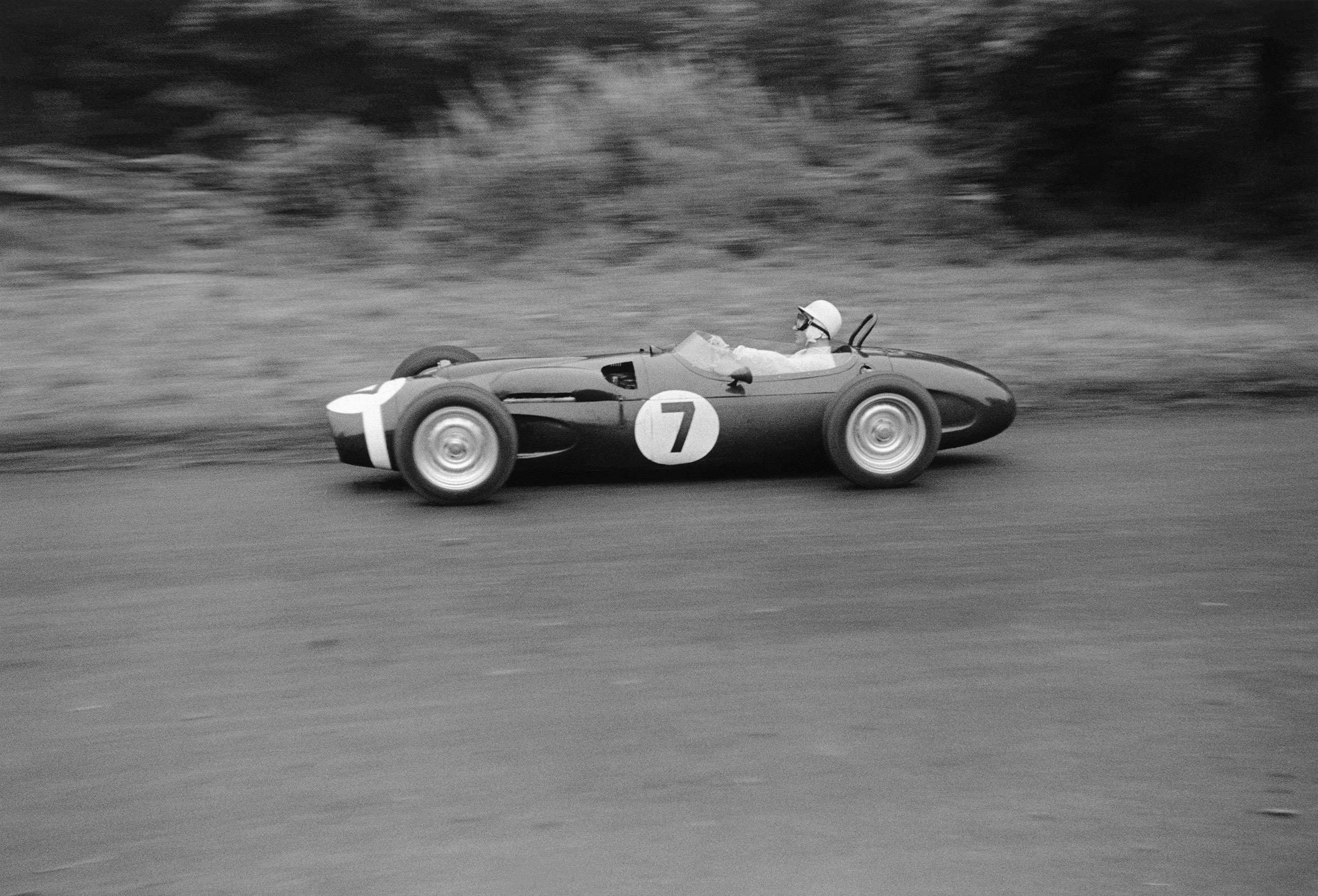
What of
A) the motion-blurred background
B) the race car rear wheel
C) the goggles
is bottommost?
the race car rear wheel

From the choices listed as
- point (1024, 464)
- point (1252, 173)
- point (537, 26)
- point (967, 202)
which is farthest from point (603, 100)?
point (1024, 464)

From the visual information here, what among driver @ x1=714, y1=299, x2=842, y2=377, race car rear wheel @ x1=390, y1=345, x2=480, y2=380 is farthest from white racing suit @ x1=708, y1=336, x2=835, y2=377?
race car rear wheel @ x1=390, y1=345, x2=480, y2=380

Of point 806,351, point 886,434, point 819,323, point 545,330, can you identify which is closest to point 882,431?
point 886,434

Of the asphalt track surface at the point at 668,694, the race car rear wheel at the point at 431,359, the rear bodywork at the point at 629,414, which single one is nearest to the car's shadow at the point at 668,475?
the rear bodywork at the point at 629,414

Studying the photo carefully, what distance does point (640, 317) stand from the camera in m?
11.4

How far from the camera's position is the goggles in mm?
7387

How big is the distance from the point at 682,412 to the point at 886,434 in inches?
40.7

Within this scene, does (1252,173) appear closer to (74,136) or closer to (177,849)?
(74,136)

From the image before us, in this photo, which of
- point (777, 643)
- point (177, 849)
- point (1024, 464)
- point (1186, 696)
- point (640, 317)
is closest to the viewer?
point (177, 849)

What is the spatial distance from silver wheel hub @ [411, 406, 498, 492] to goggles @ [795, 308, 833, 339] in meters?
1.84

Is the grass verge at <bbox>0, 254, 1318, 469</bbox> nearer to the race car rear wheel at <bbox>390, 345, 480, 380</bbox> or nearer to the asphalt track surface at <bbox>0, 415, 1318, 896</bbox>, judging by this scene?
the race car rear wheel at <bbox>390, 345, 480, 380</bbox>

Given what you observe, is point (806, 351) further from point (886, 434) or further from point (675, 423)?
point (675, 423)

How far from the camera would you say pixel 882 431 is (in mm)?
6988

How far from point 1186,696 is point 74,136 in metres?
13.2
